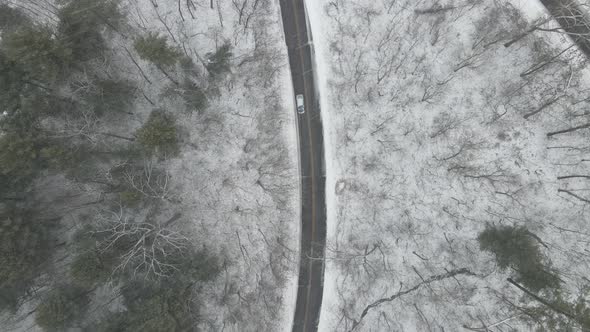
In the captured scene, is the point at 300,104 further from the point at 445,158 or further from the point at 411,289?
the point at 411,289

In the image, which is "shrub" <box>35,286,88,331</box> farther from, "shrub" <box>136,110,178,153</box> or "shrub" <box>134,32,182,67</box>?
"shrub" <box>134,32,182,67</box>

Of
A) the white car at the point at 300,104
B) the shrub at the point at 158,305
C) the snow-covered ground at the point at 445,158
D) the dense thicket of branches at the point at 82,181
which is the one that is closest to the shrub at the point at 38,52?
the dense thicket of branches at the point at 82,181

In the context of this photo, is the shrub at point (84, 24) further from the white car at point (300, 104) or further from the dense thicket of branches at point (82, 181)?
the white car at point (300, 104)

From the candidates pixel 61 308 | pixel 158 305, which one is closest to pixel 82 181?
pixel 61 308

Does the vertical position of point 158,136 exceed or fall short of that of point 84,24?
it falls short

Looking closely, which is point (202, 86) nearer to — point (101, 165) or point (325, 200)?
point (101, 165)
